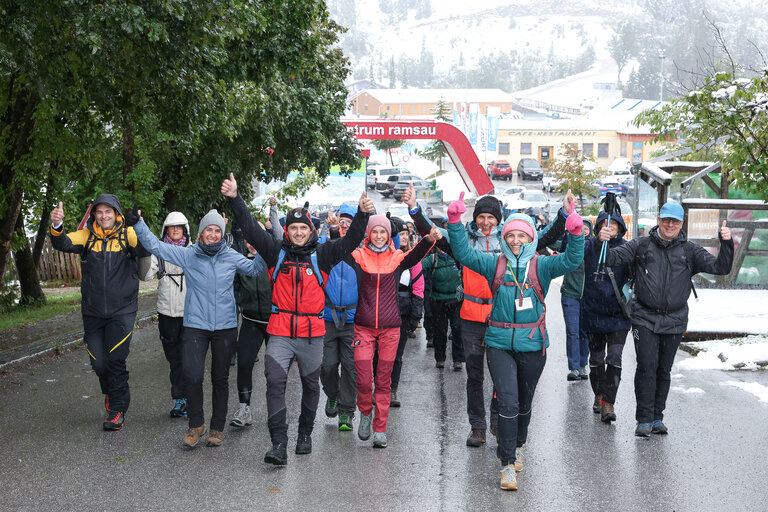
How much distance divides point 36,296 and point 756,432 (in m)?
13.7

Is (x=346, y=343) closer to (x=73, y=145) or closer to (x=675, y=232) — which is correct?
(x=675, y=232)

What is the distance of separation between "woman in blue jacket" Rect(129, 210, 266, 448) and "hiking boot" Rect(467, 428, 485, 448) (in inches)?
77.6

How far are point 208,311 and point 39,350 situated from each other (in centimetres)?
495

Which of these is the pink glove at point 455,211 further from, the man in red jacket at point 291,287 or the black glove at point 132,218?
the black glove at point 132,218

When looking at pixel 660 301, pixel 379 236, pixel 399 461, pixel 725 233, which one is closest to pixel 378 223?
pixel 379 236

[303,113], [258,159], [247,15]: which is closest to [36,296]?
[258,159]

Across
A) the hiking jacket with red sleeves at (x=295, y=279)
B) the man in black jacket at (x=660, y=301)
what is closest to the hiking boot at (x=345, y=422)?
the hiking jacket with red sleeves at (x=295, y=279)

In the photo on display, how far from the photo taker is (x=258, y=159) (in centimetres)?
1795

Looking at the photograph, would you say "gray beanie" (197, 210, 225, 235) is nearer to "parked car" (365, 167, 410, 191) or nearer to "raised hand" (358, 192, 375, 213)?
"raised hand" (358, 192, 375, 213)

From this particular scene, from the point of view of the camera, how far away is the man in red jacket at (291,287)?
645 centimetres

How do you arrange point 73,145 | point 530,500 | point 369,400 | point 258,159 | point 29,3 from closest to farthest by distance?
1. point 530,500
2. point 369,400
3. point 29,3
4. point 73,145
5. point 258,159

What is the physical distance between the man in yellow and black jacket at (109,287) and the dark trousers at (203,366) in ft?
2.78

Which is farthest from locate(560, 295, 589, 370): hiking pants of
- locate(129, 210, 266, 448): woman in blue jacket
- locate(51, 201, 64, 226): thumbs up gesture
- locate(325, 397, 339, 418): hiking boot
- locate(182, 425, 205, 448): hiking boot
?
locate(51, 201, 64, 226): thumbs up gesture

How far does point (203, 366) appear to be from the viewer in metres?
6.79
